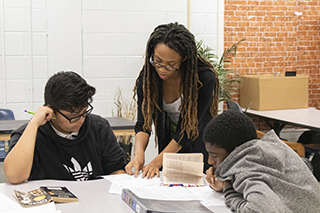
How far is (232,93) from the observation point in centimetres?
484

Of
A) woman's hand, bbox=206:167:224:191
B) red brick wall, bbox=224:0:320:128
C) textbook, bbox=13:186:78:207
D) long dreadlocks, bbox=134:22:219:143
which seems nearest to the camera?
textbook, bbox=13:186:78:207

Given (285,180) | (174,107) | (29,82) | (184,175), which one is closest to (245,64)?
(29,82)

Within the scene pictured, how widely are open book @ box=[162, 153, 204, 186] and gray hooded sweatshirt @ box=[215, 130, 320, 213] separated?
420 millimetres

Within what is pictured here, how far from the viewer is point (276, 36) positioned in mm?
5277

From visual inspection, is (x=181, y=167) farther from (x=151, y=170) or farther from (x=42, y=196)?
(x=42, y=196)

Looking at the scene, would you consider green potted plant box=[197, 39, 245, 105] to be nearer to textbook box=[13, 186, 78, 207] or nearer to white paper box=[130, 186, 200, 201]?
white paper box=[130, 186, 200, 201]

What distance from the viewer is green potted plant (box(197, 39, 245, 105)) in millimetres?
4427

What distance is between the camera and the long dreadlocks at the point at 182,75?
1.81 metres

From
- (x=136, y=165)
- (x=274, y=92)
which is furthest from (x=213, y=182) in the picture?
(x=274, y=92)

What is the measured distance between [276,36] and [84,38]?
2723 millimetres

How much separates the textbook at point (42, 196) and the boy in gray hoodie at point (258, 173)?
0.56m

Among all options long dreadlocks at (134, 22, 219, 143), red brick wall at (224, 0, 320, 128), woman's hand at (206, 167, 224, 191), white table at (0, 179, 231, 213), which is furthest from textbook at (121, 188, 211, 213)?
red brick wall at (224, 0, 320, 128)

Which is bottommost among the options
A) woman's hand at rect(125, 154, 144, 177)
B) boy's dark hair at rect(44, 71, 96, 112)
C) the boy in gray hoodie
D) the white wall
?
woman's hand at rect(125, 154, 144, 177)

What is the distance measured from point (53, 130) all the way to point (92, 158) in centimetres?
23
